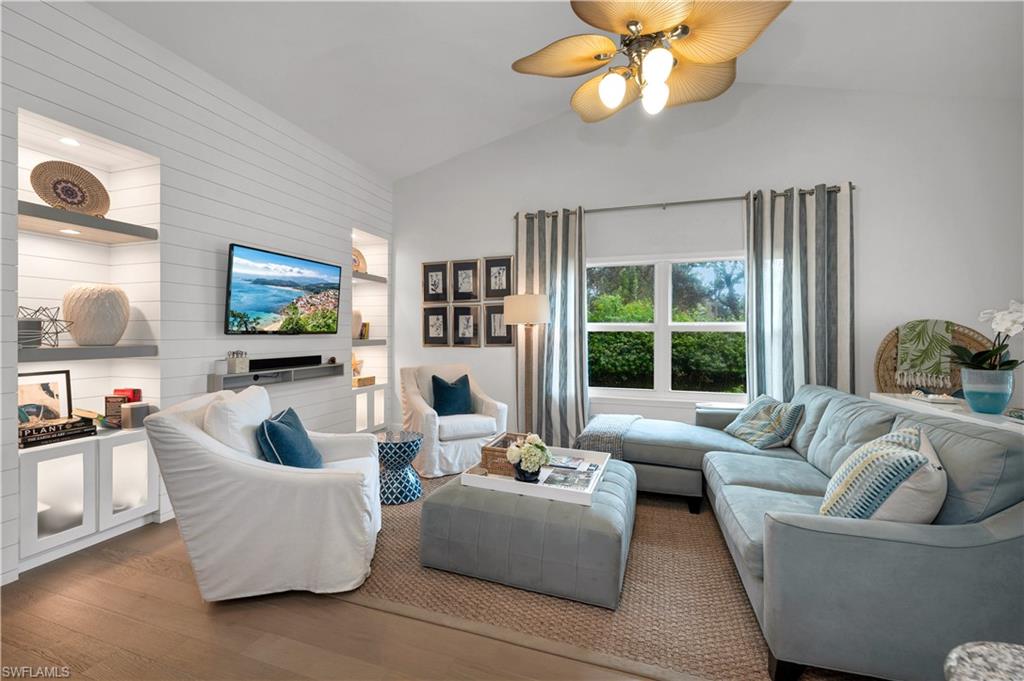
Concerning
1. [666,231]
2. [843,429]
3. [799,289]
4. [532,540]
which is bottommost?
[532,540]

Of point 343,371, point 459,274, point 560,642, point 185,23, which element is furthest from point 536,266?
point 560,642

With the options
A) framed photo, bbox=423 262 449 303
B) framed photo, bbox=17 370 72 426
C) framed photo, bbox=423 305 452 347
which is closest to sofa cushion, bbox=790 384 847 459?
framed photo, bbox=423 305 452 347

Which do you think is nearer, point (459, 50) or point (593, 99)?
point (593, 99)

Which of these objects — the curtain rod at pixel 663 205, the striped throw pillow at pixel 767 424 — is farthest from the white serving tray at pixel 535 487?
the curtain rod at pixel 663 205

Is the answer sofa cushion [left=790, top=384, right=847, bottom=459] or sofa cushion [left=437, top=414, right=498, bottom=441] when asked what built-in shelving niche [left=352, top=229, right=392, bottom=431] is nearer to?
sofa cushion [left=437, top=414, right=498, bottom=441]

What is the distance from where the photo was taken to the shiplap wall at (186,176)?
7.00 feet

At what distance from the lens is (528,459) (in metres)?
2.22

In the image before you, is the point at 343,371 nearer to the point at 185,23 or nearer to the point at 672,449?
the point at 185,23

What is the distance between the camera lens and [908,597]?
1425mm

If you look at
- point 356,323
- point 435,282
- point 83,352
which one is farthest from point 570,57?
point 356,323

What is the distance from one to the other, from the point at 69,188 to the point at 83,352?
0.91 meters

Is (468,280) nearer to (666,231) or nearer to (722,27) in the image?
(666,231)

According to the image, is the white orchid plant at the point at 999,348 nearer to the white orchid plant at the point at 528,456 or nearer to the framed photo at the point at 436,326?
the white orchid plant at the point at 528,456

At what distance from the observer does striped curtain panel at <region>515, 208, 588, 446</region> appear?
4348 millimetres
